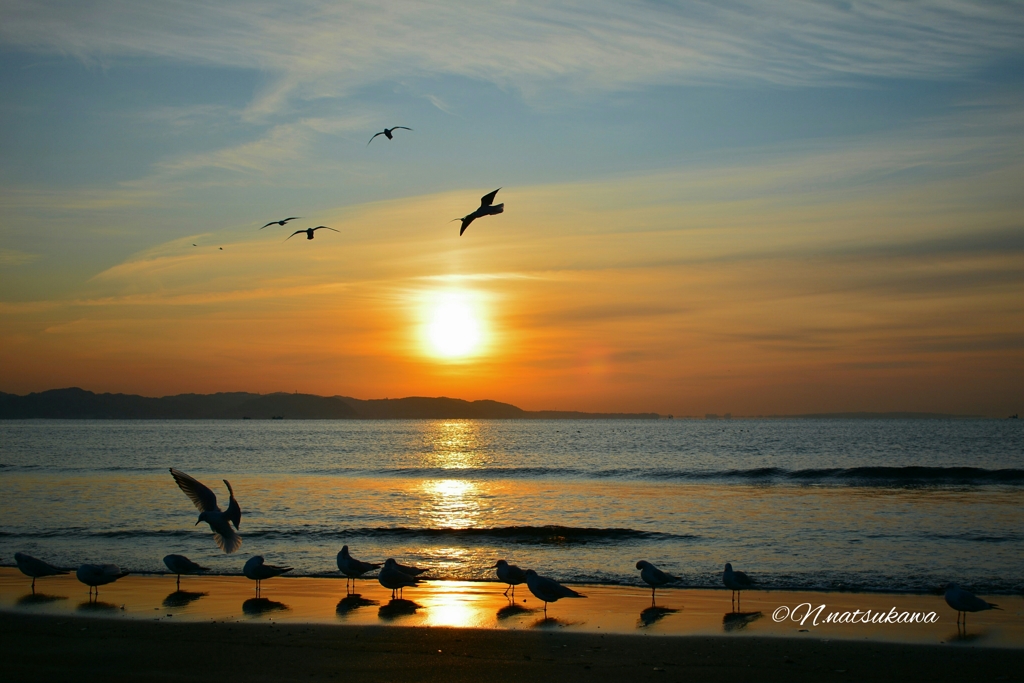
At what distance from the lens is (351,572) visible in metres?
11.5

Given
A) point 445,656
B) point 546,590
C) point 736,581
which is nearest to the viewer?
point 445,656

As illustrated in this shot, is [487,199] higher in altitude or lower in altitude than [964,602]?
higher

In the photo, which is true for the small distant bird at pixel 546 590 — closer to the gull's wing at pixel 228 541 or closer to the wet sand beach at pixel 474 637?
the wet sand beach at pixel 474 637

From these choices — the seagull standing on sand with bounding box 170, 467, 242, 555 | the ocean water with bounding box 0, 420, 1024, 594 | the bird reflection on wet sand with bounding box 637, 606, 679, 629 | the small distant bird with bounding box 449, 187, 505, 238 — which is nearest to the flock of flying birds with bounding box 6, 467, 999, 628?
the seagull standing on sand with bounding box 170, 467, 242, 555

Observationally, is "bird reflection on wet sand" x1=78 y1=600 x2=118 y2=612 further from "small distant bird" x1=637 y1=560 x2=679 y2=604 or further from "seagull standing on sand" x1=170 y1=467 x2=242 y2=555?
"small distant bird" x1=637 y1=560 x2=679 y2=604

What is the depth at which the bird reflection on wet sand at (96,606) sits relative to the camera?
10218 millimetres

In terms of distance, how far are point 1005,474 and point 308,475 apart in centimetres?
3435

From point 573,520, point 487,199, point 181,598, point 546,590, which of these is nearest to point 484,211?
point 487,199

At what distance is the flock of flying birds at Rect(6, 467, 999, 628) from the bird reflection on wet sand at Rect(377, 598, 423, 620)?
0.79 ft

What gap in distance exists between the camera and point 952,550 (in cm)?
1473

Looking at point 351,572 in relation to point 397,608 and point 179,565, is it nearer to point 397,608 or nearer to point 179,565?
point 397,608

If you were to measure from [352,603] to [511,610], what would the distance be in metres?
2.36

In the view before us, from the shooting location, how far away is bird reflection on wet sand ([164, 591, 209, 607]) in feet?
34.7

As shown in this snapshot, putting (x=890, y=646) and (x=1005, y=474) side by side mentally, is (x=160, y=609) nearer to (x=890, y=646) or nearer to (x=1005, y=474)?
(x=890, y=646)
